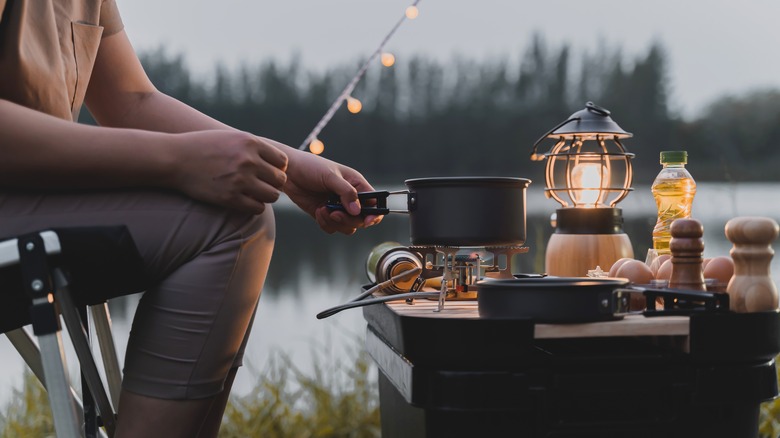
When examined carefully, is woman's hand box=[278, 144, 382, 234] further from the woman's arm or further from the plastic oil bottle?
the plastic oil bottle

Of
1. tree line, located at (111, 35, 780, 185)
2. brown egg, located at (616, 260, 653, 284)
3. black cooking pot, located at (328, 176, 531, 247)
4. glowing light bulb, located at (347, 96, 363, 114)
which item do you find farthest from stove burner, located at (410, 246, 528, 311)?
tree line, located at (111, 35, 780, 185)

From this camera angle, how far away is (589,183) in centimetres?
182

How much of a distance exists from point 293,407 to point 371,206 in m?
1.48

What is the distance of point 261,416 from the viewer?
241cm

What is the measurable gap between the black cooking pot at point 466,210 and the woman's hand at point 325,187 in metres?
0.04

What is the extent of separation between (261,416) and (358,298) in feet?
3.92

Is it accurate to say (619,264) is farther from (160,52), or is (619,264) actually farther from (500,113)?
(500,113)

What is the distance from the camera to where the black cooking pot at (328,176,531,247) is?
1.18 m

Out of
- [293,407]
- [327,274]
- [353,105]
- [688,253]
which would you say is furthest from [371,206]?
[327,274]

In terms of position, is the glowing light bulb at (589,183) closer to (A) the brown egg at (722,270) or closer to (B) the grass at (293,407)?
(A) the brown egg at (722,270)

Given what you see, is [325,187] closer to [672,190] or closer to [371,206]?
[371,206]

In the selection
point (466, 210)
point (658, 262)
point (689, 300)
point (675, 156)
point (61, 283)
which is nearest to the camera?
point (61, 283)

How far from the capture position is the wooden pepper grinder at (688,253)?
45.9 inches

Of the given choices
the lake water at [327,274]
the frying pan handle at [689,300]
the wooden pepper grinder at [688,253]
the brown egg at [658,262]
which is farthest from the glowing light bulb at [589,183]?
the frying pan handle at [689,300]
